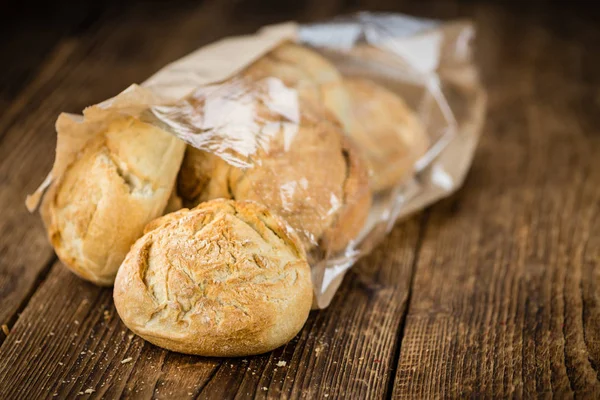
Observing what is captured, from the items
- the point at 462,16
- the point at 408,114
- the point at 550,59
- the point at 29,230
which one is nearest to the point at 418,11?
the point at 462,16

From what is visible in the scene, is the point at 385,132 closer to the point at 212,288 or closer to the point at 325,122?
the point at 325,122

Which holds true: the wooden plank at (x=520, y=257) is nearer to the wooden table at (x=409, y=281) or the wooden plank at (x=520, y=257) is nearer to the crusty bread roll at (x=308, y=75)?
the wooden table at (x=409, y=281)

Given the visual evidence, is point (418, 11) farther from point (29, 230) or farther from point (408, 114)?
point (29, 230)

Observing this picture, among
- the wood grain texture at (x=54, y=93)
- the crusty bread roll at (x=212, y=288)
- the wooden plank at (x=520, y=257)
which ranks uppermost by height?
the crusty bread roll at (x=212, y=288)

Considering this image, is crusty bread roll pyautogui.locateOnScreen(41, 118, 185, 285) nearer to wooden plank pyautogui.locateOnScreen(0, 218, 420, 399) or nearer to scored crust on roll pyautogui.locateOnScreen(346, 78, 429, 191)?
wooden plank pyautogui.locateOnScreen(0, 218, 420, 399)

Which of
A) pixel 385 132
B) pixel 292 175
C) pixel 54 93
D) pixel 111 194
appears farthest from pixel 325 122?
pixel 54 93

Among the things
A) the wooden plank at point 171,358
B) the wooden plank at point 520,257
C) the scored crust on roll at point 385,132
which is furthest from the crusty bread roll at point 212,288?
the scored crust on roll at point 385,132

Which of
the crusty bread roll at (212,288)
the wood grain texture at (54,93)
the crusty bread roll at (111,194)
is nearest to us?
the crusty bread roll at (212,288)
